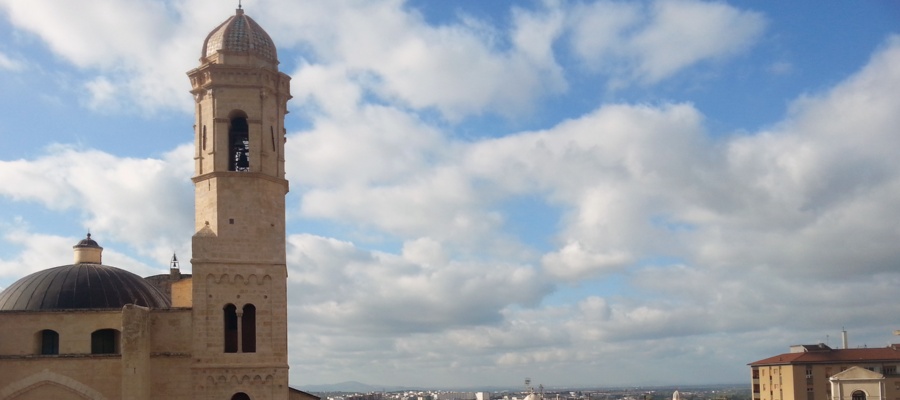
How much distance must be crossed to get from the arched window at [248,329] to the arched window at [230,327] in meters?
0.25

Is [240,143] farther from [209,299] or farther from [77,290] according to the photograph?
[77,290]

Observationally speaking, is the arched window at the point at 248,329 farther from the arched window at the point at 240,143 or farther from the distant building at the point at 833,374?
the distant building at the point at 833,374

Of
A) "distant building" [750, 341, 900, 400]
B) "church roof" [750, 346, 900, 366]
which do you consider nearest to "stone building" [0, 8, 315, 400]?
"distant building" [750, 341, 900, 400]

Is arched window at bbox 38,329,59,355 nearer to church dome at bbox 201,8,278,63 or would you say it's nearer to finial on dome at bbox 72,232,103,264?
finial on dome at bbox 72,232,103,264

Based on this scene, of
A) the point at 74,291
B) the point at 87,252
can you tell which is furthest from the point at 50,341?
the point at 87,252

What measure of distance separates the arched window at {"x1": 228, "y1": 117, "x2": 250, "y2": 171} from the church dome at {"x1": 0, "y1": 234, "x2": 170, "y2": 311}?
5.77 m

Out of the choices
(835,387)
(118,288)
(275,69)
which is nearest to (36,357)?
(118,288)

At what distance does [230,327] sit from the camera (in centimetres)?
3002

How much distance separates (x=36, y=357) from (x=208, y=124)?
9193 millimetres

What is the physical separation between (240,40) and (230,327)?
9.86 meters

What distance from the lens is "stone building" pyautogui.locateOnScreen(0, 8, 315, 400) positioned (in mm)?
28594

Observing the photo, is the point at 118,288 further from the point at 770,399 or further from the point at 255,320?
the point at 770,399

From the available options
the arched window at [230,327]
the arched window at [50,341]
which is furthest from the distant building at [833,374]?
the arched window at [50,341]

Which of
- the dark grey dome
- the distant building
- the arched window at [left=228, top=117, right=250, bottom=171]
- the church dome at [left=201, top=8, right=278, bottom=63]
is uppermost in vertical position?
the church dome at [left=201, top=8, right=278, bottom=63]
